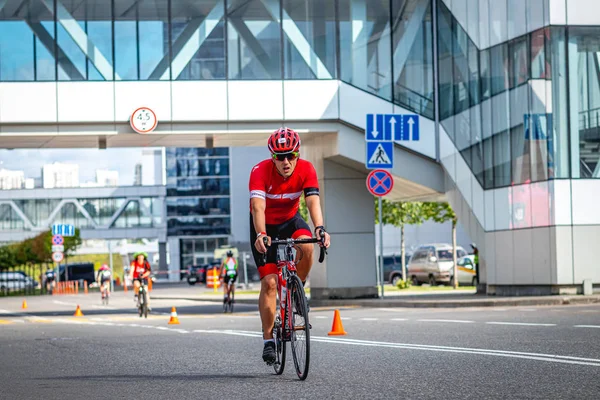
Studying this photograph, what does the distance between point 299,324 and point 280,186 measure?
1156mm

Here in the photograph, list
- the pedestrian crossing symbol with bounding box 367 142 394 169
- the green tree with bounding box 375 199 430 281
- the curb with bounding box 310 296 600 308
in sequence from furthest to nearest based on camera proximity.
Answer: the green tree with bounding box 375 199 430 281 → the pedestrian crossing symbol with bounding box 367 142 394 169 → the curb with bounding box 310 296 600 308

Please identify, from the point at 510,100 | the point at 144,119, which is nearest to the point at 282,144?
the point at 510,100

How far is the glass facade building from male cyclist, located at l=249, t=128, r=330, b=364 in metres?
115

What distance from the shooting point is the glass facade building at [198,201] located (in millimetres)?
124500

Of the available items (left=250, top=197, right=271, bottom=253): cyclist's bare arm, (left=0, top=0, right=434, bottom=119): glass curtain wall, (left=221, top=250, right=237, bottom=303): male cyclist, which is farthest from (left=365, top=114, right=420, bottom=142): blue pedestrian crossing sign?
(left=250, top=197, right=271, bottom=253): cyclist's bare arm

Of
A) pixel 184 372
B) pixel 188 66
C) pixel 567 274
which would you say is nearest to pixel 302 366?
pixel 184 372

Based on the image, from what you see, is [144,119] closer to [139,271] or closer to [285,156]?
[139,271]

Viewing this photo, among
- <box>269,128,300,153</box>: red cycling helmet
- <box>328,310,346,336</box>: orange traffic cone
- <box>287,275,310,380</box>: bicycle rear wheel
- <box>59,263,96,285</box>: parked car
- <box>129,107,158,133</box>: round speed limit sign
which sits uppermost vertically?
<box>129,107,158,133</box>: round speed limit sign

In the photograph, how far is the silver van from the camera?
4828 cm

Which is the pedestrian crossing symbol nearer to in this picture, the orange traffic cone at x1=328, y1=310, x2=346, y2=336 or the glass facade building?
the orange traffic cone at x1=328, y1=310, x2=346, y2=336

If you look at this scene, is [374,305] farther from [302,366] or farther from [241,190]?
[241,190]

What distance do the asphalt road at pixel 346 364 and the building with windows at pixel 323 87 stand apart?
36.5ft

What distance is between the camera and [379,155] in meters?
25.6

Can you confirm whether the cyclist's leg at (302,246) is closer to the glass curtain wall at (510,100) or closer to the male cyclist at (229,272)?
the glass curtain wall at (510,100)
